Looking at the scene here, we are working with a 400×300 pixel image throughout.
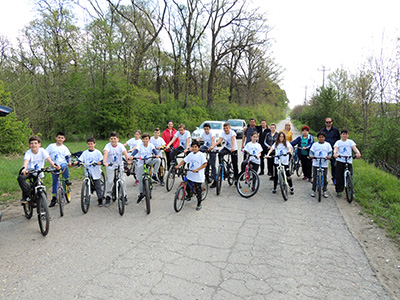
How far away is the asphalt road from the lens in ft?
10.8

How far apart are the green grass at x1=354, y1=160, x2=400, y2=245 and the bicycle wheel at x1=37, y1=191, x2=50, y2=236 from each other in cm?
618

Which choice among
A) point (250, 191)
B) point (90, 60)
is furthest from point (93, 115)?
point (250, 191)

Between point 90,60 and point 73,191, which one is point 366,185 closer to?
point 73,191

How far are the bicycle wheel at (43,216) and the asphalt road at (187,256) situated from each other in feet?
0.45

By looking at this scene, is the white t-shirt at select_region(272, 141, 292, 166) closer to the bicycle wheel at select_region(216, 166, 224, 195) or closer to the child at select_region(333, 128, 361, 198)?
the child at select_region(333, 128, 361, 198)

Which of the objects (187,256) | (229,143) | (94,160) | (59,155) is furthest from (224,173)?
(59,155)

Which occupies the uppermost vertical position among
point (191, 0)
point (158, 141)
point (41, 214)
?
point (191, 0)

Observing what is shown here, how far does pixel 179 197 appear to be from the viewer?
615cm

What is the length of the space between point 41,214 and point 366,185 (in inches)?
333

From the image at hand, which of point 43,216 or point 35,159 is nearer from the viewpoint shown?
point 43,216

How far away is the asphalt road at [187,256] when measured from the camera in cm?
328

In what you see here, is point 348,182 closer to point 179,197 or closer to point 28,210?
point 179,197

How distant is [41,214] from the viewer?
4812 millimetres

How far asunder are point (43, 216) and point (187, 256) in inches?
108
